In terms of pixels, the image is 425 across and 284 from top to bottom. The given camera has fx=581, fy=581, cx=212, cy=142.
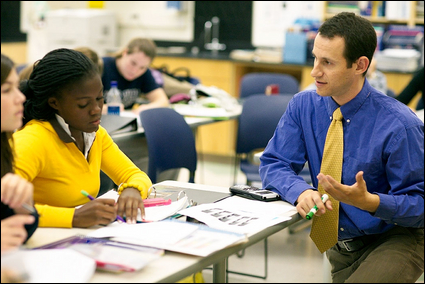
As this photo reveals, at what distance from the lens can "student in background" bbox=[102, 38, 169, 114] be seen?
3.89 m

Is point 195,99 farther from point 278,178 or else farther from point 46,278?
point 46,278

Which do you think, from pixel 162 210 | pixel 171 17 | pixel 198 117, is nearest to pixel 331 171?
pixel 162 210

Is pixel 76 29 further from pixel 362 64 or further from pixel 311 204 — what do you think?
pixel 311 204

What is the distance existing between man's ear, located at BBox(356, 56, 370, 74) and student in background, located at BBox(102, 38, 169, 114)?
210cm

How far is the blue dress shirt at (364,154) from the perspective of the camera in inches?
68.3

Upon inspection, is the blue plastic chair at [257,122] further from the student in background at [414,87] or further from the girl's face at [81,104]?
the girl's face at [81,104]

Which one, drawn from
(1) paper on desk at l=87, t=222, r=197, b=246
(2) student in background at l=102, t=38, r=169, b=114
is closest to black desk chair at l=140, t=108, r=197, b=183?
(2) student in background at l=102, t=38, r=169, b=114

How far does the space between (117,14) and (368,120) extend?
216 inches

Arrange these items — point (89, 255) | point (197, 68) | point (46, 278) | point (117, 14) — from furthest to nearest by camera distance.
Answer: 1. point (117, 14)
2. point (197, 68)
3. point (89, 255)
4. point (46, 278)

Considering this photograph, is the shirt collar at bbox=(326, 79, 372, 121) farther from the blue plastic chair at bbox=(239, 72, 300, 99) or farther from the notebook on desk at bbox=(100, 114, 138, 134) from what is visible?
the blue plastic chair at bbox=(239, 72, 300, 99)

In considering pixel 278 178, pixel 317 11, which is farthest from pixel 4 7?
pixel 278 178

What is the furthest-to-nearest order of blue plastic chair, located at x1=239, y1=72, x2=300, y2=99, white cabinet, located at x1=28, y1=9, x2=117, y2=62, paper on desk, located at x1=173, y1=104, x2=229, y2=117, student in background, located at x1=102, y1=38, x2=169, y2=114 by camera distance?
white cabinet, located at x1=28, y1=9, x2=117, y2=62 → blue plastic chair, located at x1=239, y1=72, x2=300, y2=99 → student in background, located at x1=102, y1=38, x2=169, y2=114 → paper on desk, located at x1=173, y1=104, x2=229, y2=117

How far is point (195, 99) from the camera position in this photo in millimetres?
3980

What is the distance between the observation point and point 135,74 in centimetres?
395
